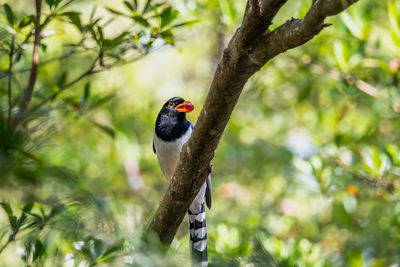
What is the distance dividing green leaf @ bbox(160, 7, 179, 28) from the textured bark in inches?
40.4

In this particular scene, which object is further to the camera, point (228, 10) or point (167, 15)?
point (228, 10)

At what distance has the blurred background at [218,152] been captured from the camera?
1477 millimetres

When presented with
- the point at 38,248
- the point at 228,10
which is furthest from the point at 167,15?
the point at 38,248

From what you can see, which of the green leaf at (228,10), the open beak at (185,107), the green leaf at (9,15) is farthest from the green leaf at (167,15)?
the green leaf at (228,10)

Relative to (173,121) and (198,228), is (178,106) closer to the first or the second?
(173,121)

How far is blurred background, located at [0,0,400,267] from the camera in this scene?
1.48m

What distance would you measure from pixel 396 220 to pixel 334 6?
2.92 metres

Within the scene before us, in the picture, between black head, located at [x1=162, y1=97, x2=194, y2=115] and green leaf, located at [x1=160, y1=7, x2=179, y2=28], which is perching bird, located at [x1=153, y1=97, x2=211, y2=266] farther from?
green leaf, located at [x1=160, y1=7, x2=179, y2=28]

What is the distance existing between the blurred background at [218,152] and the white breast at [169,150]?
0.46 m

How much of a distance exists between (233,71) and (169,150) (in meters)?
2.05

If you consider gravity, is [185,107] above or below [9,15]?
below

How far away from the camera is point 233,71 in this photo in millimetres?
1841

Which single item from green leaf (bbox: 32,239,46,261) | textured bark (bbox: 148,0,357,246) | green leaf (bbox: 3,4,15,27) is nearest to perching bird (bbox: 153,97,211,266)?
textured bark (bbox: 148,0,357,246)

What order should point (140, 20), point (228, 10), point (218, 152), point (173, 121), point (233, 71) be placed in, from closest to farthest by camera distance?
point (233, 71), point (140, 20), point (173, 121), point (228, 10), point (218, 152)
